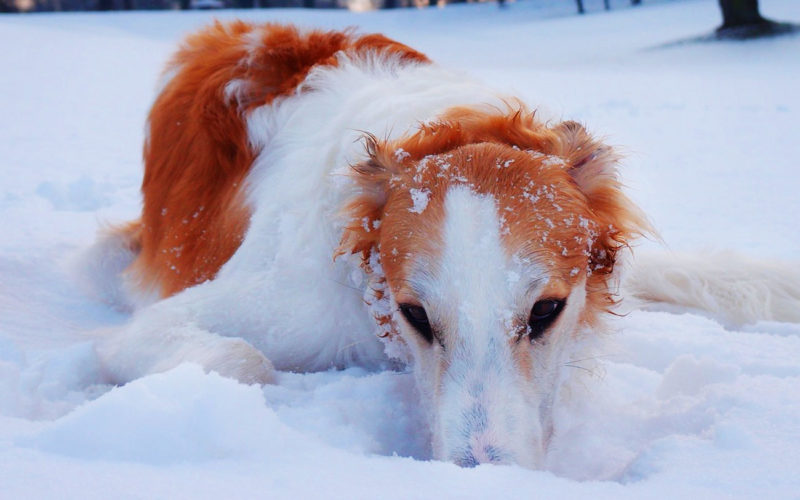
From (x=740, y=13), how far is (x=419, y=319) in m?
17.2

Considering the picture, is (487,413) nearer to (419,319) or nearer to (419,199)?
(419,319)

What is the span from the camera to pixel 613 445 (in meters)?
1.87

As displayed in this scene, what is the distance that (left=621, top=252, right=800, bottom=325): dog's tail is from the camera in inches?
115

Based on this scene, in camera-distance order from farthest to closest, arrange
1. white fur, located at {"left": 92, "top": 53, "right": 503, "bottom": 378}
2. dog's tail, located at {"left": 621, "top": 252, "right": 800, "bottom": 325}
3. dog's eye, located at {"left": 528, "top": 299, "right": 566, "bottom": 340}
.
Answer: dog's tail, located at {"left": 621, "top": 252, "right": 800, "bottom": 325} → white fur, located at {"left": 92, "top": 53, "right": 503, "bottom": 378} → dog's eye, located at {"left": 528, "top": 299, "right": 566, "bottom": 340}

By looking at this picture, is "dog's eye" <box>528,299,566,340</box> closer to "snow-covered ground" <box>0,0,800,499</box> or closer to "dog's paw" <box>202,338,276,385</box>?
"snow-covered ground" <box>0,0,800,499</box>

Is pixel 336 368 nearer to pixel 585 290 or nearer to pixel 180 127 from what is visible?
pixel 585 290

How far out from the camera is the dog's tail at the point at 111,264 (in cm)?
348

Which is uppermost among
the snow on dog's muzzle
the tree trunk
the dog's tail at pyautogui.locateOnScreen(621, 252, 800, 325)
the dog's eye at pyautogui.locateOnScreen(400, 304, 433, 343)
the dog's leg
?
the tree trunk

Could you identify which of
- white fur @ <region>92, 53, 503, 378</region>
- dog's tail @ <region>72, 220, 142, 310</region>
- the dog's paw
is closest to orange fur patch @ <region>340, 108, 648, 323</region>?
white fur @ <region>92, 53, 503, 378</region>

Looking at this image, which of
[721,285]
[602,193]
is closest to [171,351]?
[602,193]

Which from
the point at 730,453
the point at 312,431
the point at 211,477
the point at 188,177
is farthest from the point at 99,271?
the point at 730,453

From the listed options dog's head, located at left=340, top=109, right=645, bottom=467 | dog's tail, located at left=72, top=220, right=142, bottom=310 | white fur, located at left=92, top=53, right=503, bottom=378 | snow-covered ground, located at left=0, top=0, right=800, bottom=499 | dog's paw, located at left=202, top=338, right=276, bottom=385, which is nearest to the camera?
snow-covered ground, located at left=0, top=0, right=800, bottom=499

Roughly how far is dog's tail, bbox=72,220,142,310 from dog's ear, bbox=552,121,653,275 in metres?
2.21

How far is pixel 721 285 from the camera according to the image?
306 centimetres
